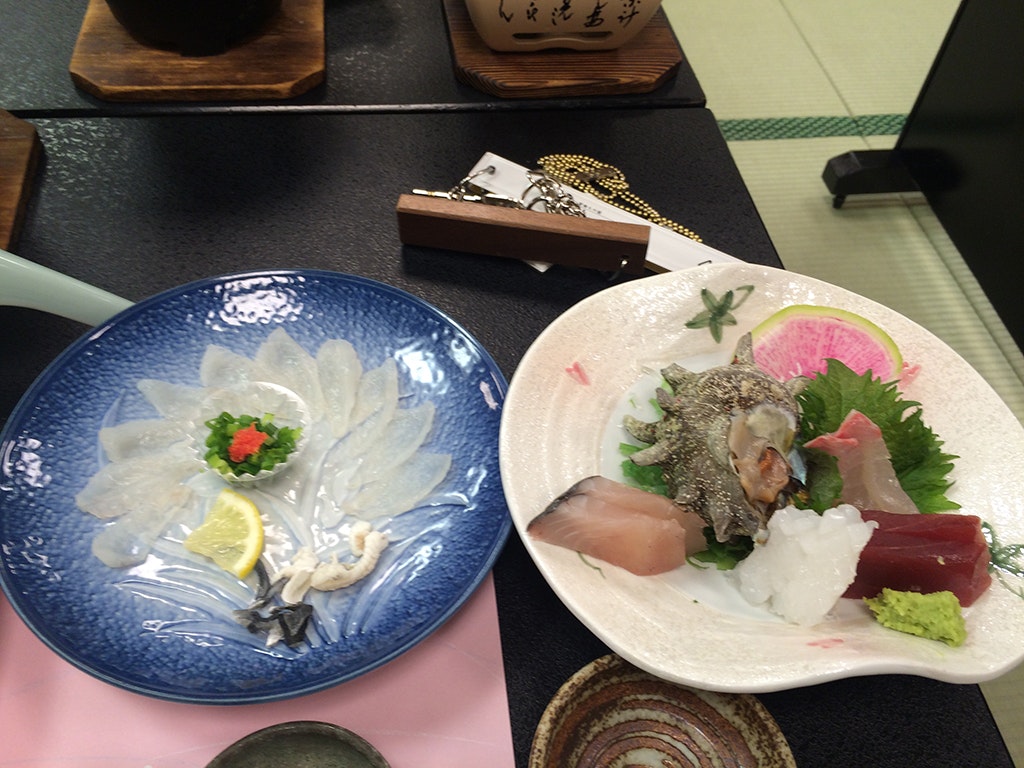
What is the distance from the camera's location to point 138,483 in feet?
3.65

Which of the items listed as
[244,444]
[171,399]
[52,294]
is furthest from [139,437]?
[52,294]

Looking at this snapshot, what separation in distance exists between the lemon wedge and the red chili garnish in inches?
2.3

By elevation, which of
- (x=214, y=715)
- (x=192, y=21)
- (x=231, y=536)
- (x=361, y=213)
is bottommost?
(x=214, y=715)

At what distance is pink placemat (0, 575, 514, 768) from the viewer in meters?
0.96

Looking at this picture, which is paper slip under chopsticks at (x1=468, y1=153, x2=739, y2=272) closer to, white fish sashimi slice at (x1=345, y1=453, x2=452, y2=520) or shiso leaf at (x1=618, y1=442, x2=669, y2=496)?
shiso leaf at (x1=618, y1=442, x2=669, y2=496)

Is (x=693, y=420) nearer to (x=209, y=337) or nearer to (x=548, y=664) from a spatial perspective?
(x=548, y=664)

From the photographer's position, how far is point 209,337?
1.27m

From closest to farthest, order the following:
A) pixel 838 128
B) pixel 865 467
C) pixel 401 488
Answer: pixel 865 467, pixel 401 488, pixel 838 128

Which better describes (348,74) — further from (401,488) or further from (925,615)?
(925,615)

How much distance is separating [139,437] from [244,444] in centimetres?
19

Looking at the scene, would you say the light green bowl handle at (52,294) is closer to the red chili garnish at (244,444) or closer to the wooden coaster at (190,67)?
the red chili garnish at (244,444)

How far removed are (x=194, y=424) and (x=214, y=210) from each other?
0.53 metres

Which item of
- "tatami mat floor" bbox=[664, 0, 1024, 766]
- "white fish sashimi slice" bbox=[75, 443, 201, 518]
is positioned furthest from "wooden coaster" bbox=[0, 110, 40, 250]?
"tatami mat floor" bbox=[664, 0, 1024, 766]

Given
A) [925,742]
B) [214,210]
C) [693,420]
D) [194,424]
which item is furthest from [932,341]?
[214,210]
